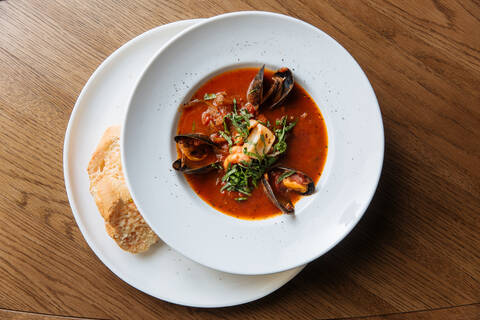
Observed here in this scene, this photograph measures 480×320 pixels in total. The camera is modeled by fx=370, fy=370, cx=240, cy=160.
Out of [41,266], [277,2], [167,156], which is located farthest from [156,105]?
[41,266]

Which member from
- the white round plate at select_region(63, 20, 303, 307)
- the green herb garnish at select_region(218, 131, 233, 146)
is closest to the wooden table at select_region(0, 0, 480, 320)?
the white round plate at select_region(63, 20, 303, 307)

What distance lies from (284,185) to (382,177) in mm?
1006

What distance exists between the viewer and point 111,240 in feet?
10.1

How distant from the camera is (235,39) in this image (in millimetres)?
2807

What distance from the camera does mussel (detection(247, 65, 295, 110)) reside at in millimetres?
2813

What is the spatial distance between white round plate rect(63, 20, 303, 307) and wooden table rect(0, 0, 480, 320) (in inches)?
10.0

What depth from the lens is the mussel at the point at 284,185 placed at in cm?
283

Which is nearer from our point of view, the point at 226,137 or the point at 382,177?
the point at 226,137

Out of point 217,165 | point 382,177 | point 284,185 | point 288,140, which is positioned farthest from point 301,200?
point 382,177

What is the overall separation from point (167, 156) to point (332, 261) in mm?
1721

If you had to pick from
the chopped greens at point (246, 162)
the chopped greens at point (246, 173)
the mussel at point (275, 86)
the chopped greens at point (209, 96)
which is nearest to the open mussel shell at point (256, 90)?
the mussel at point (275, 86)

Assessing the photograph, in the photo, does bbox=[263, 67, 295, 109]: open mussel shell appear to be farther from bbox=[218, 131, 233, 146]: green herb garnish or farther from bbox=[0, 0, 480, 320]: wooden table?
bbox=[0, 0, 480, 320]: wooden table

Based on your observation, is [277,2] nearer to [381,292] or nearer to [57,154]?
[57,154]

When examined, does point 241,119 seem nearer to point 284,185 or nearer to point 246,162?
point 246,162
